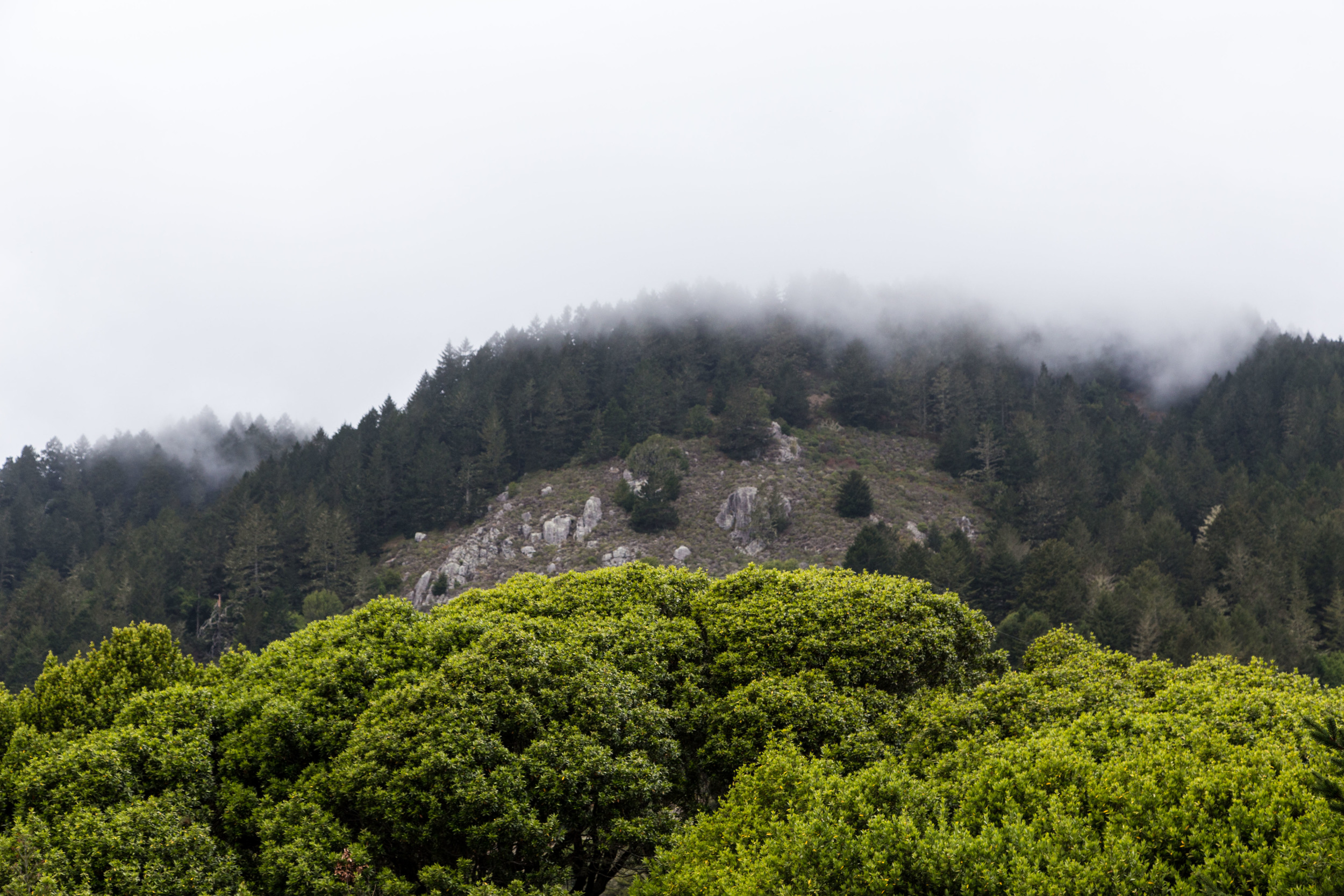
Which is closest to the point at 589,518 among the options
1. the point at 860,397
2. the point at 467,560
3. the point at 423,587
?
the point at 467,560

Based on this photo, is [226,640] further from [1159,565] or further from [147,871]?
[1159,565]

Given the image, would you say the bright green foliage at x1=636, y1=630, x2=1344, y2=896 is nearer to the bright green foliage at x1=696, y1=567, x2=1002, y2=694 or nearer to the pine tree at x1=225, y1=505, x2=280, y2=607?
the bright green foliage at x1=696, y1=567, x2=1002, y2=694

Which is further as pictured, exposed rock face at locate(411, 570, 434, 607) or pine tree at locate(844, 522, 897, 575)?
exposed rock face at locate(411, 570, 434, 607)

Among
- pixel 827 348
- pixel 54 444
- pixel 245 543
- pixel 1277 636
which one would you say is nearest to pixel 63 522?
pixel 54 444

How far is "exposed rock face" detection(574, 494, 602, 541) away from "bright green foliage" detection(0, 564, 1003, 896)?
5478 centimetres

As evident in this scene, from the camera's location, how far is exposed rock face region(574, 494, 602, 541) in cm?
8169

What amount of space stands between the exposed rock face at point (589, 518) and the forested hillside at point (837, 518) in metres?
4.62

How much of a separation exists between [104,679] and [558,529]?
57610mm

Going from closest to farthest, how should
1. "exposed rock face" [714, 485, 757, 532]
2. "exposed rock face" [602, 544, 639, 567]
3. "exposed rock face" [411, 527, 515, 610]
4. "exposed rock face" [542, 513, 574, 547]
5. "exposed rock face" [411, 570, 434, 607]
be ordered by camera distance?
1. "exposed rock face" [602, 544, 639, 567]
2. "exposed rock face" [411, 570, 434, 607]
3. "exposed rock face" [411, 527, 515, 610]
4. "exposed rock face" [542, 513, 574, 547]
5. "exposed rock face" [714, 485, 757, 532]

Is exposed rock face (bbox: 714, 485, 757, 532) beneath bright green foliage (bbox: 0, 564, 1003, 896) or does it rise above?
beneath

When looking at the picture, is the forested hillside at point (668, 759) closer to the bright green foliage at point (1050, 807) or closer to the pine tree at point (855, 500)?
the bright green foliage at point (1050, 807)

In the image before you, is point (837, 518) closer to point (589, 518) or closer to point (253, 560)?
point (589, 518)

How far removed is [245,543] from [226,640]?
11.3 meters

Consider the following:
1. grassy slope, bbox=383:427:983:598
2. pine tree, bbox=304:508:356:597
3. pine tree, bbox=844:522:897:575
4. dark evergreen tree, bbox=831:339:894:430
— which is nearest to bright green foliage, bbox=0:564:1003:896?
pine tree, bbox=844:522:897:575
